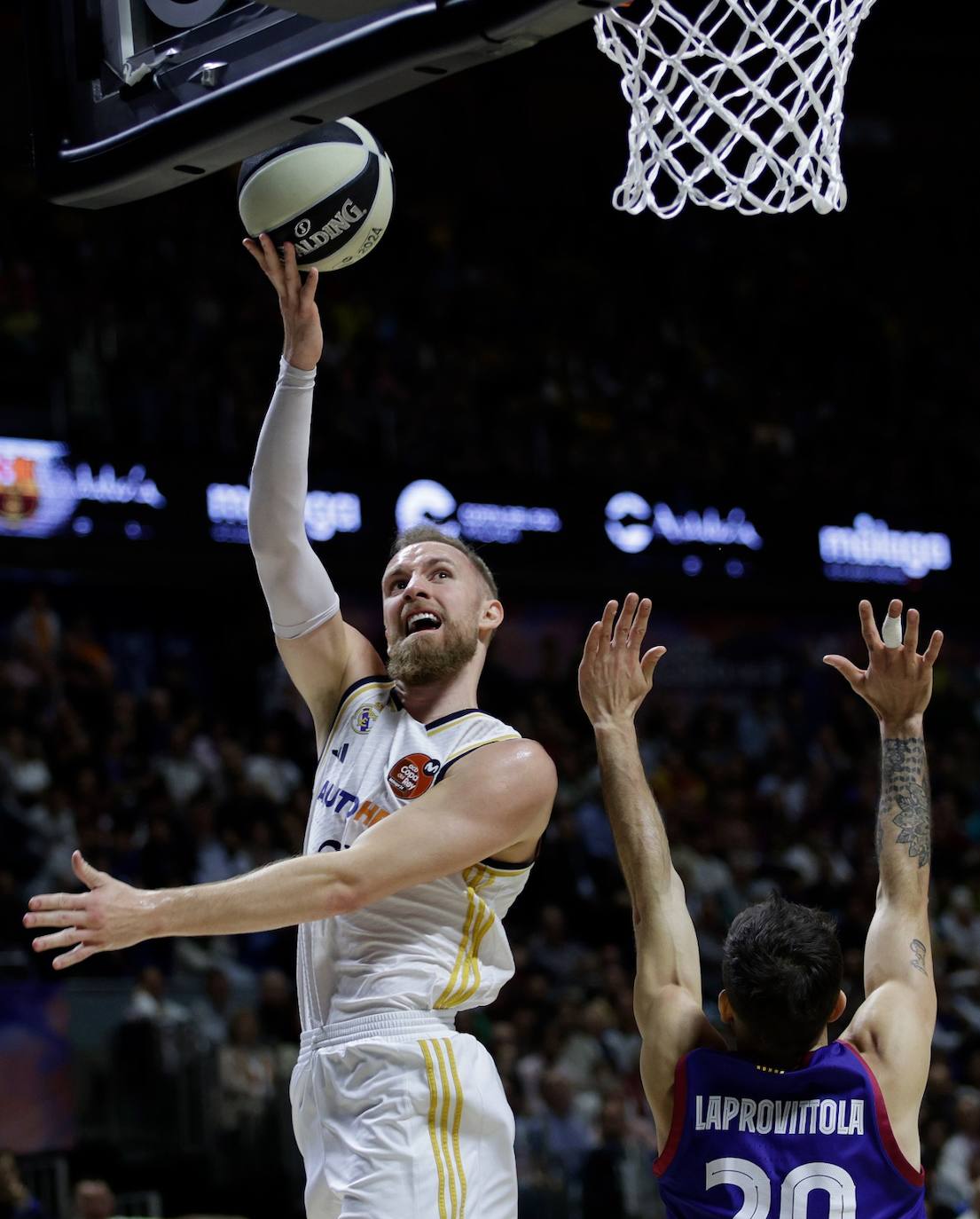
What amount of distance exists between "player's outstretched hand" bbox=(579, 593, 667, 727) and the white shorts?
70 centimetres

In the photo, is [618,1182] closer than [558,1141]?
Yes

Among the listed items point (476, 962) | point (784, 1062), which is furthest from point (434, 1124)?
point (784, 1062)

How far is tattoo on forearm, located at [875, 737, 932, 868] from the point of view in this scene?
317 centimetres

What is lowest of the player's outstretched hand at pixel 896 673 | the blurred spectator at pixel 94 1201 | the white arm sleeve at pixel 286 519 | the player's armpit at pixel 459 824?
the blurred spectator at pixel 94 1201

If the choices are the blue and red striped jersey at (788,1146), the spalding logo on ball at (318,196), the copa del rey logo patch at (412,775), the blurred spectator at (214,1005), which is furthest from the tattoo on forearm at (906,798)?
the blurred spectator at (214,1005)

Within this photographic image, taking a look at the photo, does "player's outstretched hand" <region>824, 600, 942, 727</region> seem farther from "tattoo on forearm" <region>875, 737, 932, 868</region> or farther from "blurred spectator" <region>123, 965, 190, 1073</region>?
"blurred spectator" <region>123, 965, 190, 1073</region>

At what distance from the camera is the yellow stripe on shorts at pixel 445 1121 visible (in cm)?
316

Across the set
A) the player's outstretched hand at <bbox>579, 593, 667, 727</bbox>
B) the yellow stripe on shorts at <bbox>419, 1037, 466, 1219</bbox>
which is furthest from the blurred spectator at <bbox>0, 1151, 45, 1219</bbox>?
the player's outstretched hand at <bbox>579, 593, 667, 727</bbox>

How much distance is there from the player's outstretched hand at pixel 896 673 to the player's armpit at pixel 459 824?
65cm

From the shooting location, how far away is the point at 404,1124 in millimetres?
3170

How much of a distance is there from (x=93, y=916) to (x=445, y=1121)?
2.95 ft

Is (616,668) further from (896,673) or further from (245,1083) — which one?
(245,1083)

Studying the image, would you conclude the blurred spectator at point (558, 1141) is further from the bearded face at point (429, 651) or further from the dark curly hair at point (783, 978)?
the dark curly hair at point (783, 978)

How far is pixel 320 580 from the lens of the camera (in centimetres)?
358
